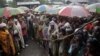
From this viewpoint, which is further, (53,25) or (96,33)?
(53,25)

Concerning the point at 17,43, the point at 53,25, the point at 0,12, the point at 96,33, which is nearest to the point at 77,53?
the point at 96,33

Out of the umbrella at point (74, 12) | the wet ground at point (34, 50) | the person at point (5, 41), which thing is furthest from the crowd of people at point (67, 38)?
the wet ground at point (34, 50)

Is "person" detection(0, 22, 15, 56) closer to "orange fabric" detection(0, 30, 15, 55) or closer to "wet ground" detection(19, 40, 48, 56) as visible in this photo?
"orange fabric" detection(0, 30, 15, 55)

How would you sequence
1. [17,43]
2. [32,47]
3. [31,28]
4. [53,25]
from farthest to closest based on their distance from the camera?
[31,28], [32,47], [17,43], [53,25]

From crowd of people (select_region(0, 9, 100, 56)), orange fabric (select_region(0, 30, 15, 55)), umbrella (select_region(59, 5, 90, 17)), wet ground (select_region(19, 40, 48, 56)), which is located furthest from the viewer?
wet ground (select_region(19, 40, 48, 56))

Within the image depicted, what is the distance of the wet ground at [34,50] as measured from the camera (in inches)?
527

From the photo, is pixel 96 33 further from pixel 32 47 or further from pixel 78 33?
pixel 32 47

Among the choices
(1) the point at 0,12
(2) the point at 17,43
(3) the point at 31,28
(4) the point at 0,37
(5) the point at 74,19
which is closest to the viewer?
(4) the point at 0,37

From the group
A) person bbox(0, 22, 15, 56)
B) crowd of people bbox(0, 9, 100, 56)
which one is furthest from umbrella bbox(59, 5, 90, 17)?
person bbox(0, 22, 15, 56)

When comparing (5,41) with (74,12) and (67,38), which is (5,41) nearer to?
(67,38)

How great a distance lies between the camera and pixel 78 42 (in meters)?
7.65

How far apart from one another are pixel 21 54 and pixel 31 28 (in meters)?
4.84

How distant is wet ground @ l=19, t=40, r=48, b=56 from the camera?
1338cm

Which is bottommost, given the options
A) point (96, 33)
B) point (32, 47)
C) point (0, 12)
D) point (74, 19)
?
point (32, 47)
